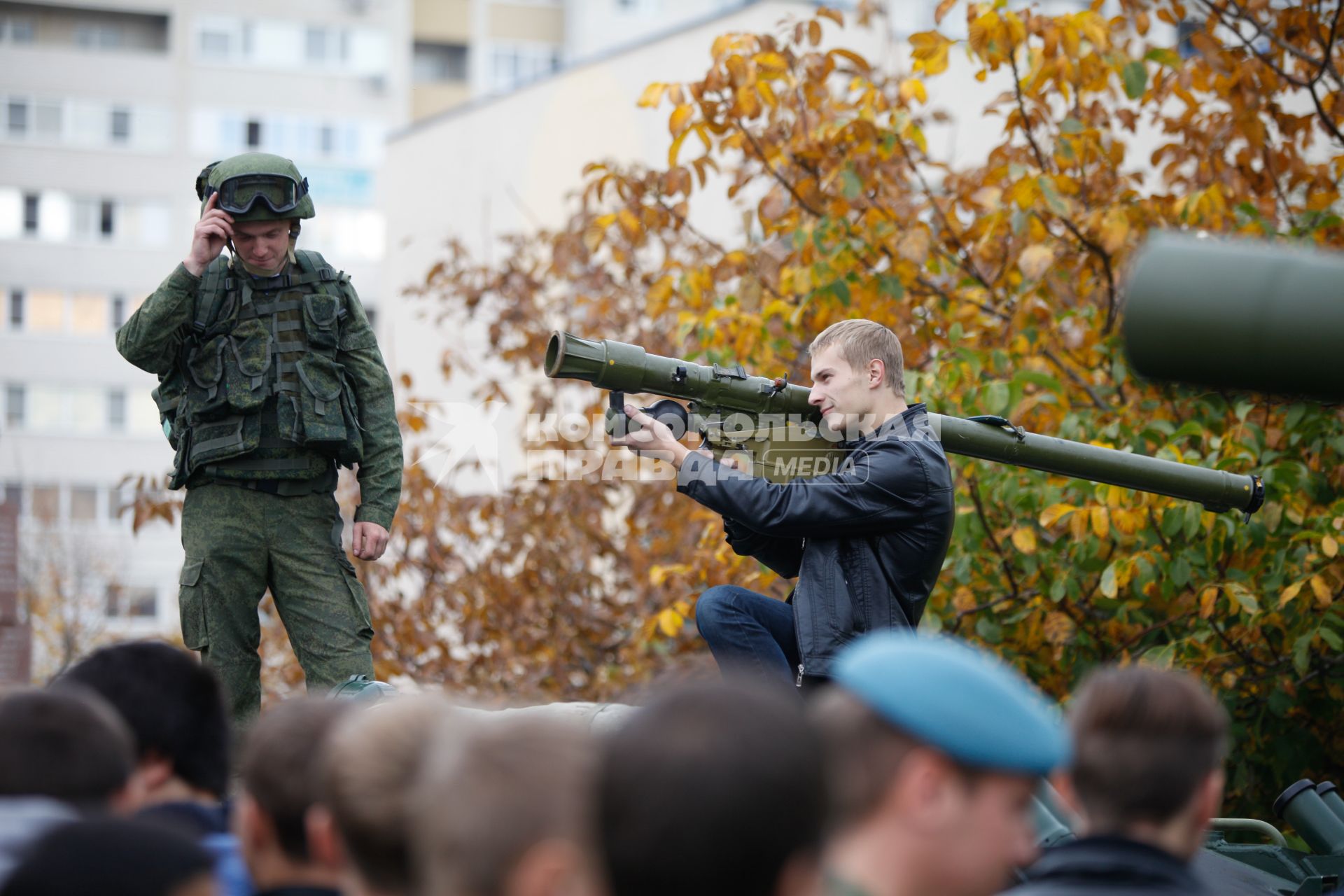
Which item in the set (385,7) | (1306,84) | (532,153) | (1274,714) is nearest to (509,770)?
(1274,714)

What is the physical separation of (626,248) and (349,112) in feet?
106

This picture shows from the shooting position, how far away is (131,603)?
37.1 meters

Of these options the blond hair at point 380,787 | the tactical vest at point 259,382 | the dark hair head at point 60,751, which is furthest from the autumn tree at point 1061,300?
the dark hair head at point 60,751

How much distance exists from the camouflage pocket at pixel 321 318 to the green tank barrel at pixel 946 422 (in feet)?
2.61

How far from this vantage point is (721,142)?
8.51 metres

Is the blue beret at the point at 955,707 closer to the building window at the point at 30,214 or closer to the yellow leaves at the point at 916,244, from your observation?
the yellow leaves at the point at 916,244

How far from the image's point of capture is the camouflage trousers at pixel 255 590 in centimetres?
534

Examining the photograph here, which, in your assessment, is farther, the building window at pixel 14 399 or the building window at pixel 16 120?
the building window at pixel 16 120

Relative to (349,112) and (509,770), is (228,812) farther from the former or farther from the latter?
(349,112)

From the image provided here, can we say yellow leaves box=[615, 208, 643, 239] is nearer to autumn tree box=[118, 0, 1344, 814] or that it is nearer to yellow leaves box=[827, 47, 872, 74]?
autumn tree box=[118, 0, 1344, 814]

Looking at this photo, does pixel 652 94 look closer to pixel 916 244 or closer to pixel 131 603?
pixel 916 244

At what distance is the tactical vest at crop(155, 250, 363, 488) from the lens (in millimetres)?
5320

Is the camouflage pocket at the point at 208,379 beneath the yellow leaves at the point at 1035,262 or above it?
beneath

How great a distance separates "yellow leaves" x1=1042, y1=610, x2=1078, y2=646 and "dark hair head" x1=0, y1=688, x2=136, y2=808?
5.62m
